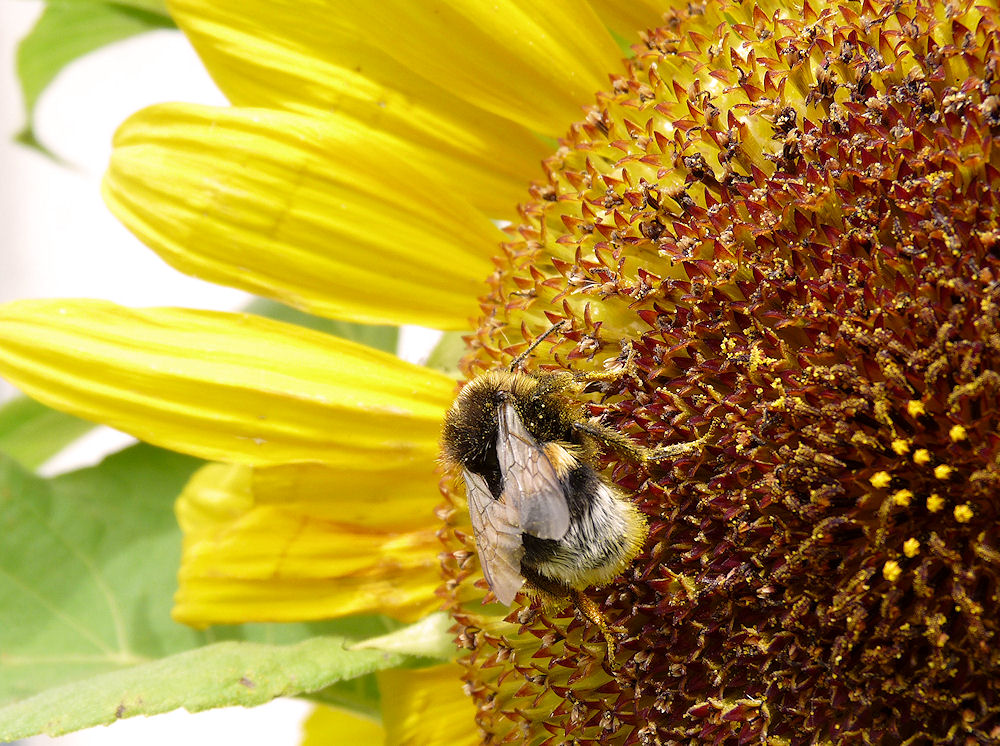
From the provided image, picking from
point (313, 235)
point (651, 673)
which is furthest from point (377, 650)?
point (313, 235)

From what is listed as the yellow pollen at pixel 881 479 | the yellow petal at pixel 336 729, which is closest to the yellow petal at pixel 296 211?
the yellow pollen at pixel 881 479

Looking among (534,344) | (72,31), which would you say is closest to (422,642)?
(534,344)

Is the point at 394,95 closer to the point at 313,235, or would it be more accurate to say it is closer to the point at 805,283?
the point at 313,235

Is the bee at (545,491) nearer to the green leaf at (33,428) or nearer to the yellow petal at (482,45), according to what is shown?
the yellow petal at (482,45)

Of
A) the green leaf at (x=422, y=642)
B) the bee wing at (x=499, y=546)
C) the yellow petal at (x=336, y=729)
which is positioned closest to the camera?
the bee wing at (x=499, y=546)

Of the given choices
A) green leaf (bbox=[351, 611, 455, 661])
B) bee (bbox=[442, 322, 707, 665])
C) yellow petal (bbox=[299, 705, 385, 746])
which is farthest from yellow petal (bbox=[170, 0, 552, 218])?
yellow petal (bbox=[299, 705, 385, 746])

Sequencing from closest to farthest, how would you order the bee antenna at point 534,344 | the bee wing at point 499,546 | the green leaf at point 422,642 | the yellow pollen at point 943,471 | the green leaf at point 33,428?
the yellow pollen at point 943,471, the bee wing at point 499,546, the bee antenna at point 534,344, the green leaf at point 422,642, the green leaf at point 33,428

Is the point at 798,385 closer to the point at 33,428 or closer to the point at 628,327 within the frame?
the point at 628,327

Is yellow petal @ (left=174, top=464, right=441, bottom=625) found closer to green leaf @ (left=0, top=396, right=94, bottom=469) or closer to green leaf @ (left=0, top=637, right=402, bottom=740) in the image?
green leaf @ (left=0, top=637, right=402, bottom=740)
